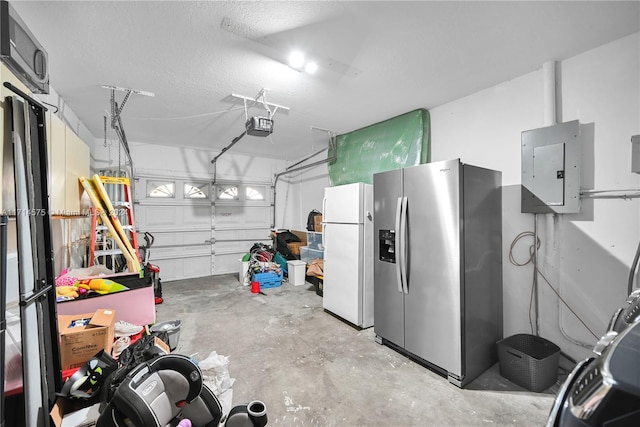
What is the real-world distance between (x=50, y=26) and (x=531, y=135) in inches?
152

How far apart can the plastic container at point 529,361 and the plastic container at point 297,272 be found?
11.1 feet

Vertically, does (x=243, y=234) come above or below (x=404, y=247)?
below

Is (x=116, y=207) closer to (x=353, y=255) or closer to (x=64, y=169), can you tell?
(x=64, y=169)

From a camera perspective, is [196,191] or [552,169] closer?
[552,169]

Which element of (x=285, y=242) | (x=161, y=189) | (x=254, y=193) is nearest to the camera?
(x=161, y=189)

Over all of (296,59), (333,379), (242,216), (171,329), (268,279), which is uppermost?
(296,59)

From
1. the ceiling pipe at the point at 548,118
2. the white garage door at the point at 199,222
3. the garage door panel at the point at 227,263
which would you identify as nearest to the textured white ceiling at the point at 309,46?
the ceiling pipe at the point at 548,118

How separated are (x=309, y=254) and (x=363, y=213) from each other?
2.37 metres

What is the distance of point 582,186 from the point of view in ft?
7.29

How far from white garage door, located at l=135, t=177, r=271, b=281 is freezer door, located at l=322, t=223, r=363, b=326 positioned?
292 centimetres

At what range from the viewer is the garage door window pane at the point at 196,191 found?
18.5ft

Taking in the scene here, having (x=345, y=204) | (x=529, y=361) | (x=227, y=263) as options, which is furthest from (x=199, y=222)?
(x=529, y=361)

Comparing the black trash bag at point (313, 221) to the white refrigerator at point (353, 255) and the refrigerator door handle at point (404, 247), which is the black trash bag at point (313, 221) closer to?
the white refrigerator at point (353, 255)

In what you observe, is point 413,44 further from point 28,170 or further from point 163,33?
point 28,170
